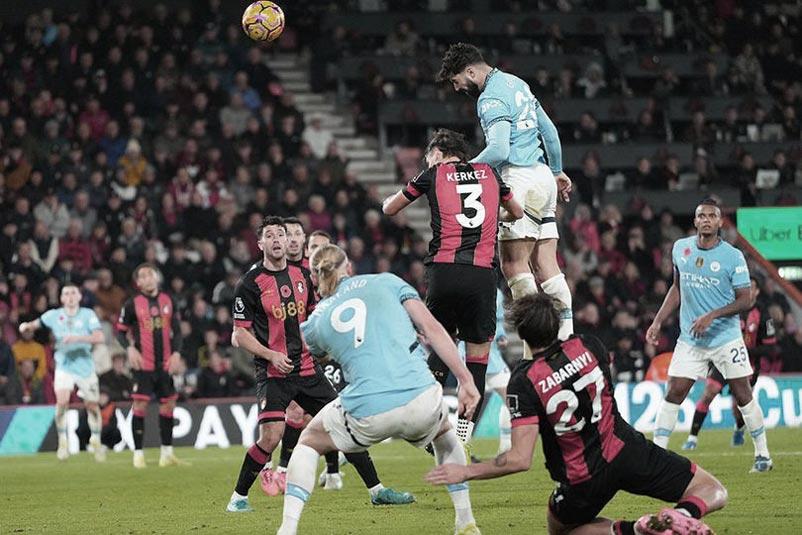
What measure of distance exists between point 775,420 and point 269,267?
11.2 metres

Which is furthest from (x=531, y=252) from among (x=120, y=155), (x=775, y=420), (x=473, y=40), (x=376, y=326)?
(x=473, y=40)

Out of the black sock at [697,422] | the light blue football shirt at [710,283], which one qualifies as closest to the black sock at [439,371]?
the light blue football shirt at [710,283]

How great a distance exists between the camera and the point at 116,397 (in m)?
20.5

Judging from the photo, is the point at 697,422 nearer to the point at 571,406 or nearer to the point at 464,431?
the point at 464,431

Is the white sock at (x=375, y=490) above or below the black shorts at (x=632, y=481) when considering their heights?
below

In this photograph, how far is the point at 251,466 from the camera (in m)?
10.4

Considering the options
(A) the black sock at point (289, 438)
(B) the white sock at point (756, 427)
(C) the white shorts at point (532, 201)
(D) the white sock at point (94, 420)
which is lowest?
(D) the white sock at point (94, 420)

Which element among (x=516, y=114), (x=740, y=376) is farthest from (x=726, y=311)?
(x=516, y=114)

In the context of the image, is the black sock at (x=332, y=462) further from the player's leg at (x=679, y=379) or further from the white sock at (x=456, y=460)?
the white sock at (x=456, y=460)

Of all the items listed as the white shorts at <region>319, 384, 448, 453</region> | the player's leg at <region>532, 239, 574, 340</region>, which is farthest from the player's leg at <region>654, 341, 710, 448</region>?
the white shorts at <region>319, 384, 448, 453</region>

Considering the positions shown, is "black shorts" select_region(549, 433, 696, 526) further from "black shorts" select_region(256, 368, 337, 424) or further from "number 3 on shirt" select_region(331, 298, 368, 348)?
"black shorts" select_region(256, 368, 337, 424)

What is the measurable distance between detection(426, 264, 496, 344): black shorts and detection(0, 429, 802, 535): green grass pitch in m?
1.27

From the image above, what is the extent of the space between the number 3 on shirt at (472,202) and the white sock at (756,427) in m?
3.98

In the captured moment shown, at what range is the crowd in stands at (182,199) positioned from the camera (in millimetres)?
20734
